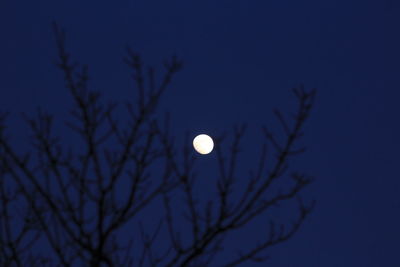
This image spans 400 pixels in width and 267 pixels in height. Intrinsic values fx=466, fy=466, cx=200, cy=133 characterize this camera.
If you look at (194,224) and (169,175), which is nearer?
(194,224)

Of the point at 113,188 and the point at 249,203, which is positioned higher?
the point at 113,188

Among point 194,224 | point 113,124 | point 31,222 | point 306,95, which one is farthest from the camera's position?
point 31,222

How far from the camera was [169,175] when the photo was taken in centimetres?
378

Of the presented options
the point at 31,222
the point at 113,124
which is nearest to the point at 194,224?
the point at 113,124

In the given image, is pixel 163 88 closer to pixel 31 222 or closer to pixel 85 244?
pixel 85 244

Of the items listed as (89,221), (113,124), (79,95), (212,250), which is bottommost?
(212,250)

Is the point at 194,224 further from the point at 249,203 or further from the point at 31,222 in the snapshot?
the point at 31,222

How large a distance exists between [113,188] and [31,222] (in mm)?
1697

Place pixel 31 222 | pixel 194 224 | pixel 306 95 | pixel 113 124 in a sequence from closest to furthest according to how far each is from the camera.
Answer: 1. pixel 306 95
2. pixel 194 224
3. pixel 113 124
4. pixel 31 222

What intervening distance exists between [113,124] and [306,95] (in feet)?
4.97

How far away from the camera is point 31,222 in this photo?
484 cm

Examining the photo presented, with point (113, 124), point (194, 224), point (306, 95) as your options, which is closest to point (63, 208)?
point (113, 124)

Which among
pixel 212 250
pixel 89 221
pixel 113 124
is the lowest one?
pixel 212 250

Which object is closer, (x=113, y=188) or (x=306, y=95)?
(x=306, y=95)
